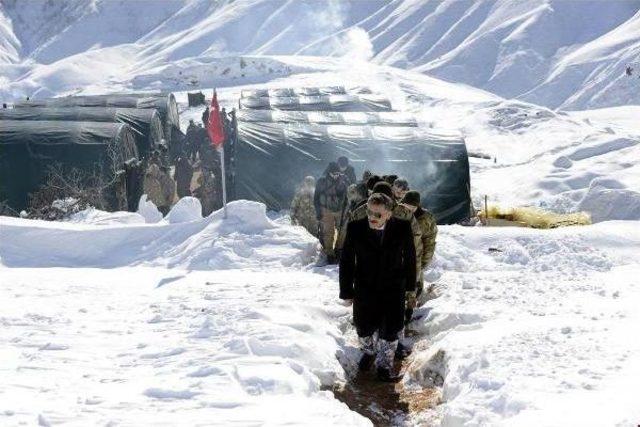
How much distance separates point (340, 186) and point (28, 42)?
124 metres

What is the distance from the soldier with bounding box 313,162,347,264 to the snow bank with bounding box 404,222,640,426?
1.32m

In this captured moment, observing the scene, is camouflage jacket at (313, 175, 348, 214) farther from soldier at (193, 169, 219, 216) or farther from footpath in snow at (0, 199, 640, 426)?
soldier at (193, 169, 219, 216)

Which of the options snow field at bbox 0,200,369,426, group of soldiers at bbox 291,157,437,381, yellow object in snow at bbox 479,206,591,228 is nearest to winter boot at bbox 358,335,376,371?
group of soldiers at bbox 291,157,437,381

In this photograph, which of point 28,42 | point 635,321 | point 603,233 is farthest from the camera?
point 28,42

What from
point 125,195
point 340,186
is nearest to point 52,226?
point 340,186

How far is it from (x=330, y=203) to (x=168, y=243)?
2.18 metres

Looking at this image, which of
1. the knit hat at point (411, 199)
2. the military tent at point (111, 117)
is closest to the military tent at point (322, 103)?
the military tent at point (111, 117)

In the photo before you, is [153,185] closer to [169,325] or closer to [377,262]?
[169,325]

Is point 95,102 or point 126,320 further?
point 95,102

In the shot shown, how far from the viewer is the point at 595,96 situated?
61656mm

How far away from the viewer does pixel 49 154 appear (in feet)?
51.4

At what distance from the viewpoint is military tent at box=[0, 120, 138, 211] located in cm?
1526

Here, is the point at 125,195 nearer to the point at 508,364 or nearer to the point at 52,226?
the point at 52,226

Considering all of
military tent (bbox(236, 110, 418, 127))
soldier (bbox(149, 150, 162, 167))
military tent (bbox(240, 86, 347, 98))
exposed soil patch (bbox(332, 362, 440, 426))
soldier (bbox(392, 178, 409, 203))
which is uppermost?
military tent (bbox(240, 86, 347, 98))
